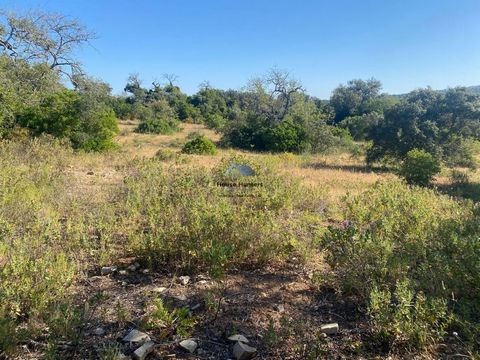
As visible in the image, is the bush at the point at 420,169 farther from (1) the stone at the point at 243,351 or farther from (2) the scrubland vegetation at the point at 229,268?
(1) the stone at the point at 243,351

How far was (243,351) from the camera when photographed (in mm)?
2318

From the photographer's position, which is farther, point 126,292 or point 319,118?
point 319,118

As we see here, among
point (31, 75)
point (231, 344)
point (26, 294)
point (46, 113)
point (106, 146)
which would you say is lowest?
point (231, 344)

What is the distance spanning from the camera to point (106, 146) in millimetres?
14688

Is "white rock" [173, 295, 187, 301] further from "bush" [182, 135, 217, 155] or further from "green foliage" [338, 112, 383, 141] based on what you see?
"green foliage" [338, 112, 383, 141]

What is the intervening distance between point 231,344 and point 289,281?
119 centimetres

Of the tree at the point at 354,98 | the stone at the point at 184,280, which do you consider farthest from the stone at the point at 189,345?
the tree at the point at 354,98

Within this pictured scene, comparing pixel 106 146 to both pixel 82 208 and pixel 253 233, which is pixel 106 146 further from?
pixel 253 233

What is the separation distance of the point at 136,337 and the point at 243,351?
736mm

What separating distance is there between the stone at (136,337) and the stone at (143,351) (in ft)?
0.21

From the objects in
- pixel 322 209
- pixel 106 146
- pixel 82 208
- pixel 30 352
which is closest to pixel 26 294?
pixel 30 352

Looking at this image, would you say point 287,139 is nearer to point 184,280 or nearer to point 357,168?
point 357,168

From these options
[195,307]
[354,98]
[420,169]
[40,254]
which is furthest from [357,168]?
[354,98]

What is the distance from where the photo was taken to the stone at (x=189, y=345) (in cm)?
240
